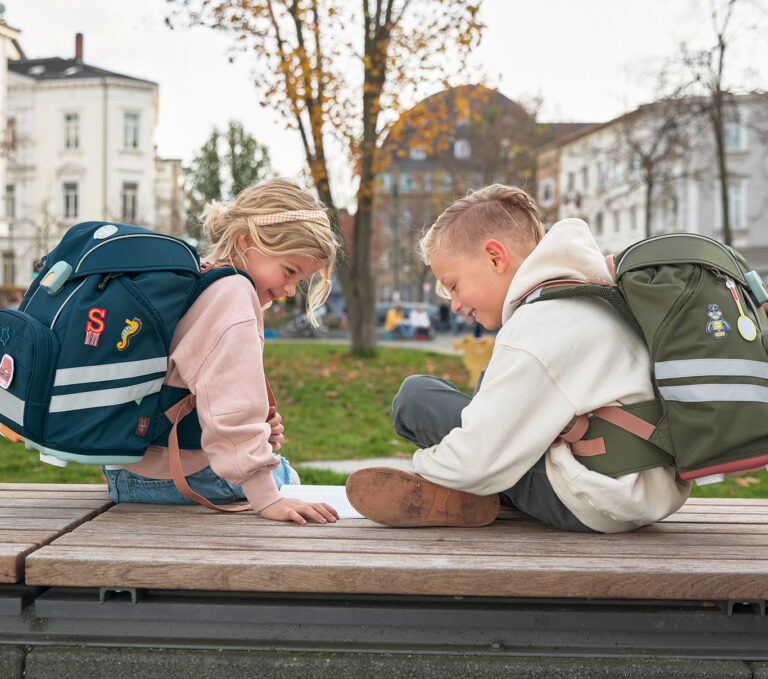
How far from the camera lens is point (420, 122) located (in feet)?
40.7

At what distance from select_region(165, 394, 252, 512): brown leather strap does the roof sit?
1809 inches

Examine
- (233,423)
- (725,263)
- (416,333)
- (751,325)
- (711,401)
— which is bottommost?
(416,333)


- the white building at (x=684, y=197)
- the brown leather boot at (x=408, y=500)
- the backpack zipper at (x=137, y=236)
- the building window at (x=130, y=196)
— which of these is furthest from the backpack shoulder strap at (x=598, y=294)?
the building window at (x=130, y=196)

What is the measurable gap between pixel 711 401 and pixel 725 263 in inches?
15.0

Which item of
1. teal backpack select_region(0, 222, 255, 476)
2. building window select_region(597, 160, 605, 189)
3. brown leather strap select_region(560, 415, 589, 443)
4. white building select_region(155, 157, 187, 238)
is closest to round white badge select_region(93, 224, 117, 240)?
teal backpack select_region(0, 222, 255, 476)

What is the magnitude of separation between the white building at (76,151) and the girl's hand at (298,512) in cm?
4305

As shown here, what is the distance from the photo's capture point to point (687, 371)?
2023mm

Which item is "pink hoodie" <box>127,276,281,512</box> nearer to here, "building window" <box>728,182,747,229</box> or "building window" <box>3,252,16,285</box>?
"building window" <box>728,182,747,229</box>

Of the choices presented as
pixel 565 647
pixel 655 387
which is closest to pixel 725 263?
pixel 655 387

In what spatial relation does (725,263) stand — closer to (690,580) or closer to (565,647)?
(690,580)

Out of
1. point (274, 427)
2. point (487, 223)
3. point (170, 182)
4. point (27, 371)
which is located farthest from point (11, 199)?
point (487, 223)

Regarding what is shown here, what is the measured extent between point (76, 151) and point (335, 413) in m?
40.1

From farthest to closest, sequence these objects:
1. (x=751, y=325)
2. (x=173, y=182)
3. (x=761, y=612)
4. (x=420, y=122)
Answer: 1. (x=173, y=182)
2. (x=420, y=122)
3. (x=751, y=325)
4. (x=761, y=612)

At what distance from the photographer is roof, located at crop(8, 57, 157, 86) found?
4441cm
